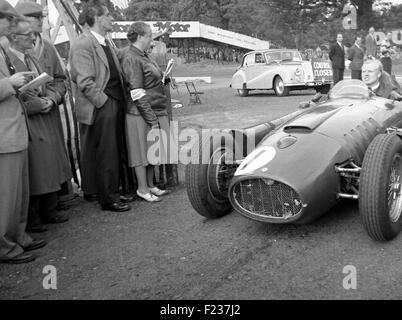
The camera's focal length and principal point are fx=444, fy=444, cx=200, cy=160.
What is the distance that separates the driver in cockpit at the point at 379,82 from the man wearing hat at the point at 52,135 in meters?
3.49

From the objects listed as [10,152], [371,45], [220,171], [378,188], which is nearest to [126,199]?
[220,171]

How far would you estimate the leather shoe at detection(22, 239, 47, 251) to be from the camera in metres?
3.76

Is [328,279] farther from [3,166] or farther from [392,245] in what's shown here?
[3,166]

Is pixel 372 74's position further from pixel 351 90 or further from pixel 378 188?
pixel 378 188

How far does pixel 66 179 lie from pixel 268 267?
2.38m

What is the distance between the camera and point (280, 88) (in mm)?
15562

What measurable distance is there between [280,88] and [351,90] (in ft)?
35.5

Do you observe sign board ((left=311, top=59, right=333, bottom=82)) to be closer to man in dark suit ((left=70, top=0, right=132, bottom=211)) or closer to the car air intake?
man in dark suit ((left=70, top=0, right=132, bottom=211))

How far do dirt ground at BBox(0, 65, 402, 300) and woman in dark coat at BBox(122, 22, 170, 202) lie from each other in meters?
0.57

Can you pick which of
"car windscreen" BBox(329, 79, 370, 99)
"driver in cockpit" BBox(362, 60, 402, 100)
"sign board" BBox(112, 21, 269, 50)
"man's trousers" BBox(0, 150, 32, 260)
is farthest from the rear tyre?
"sign board" BBox(112, 21, 269, 50)

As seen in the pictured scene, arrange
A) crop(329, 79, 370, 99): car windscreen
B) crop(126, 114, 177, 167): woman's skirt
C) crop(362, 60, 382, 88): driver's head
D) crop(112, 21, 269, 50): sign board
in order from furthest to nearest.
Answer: crop(112, 21, 269, 50): sign board < crop(362, 60, 382, 88): driver's head < crop(329, 79, 370, 99): car windscreen < crop(126, 114, 177, 167): woman's skirt

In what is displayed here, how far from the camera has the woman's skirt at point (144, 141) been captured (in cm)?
476

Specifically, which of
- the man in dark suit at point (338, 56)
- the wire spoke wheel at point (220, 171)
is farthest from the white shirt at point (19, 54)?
the man in dark suit at point (338, 56)

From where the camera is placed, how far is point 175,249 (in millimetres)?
3635
